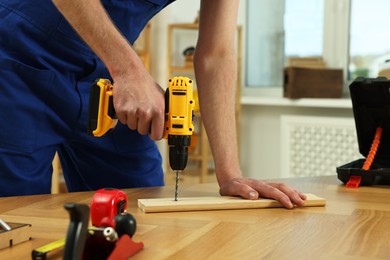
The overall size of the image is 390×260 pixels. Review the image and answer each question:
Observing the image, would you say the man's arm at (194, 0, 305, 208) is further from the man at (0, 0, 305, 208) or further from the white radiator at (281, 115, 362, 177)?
the white radiator at (281, 115, 362, 177)

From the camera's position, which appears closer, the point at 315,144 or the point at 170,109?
the point at 170,109

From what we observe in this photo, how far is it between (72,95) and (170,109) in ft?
1.52

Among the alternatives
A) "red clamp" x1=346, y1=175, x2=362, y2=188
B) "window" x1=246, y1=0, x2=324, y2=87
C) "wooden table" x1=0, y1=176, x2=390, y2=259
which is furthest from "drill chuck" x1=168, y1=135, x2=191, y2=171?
"window" x1=246, y1=0, x2=324, y2=87

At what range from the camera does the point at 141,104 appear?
52.6 inches

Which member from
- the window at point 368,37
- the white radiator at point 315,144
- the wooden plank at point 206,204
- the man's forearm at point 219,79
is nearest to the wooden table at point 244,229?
the wooden plank at point 206,204

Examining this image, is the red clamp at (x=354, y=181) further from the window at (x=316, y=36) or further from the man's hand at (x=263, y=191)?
the window at (x=316, y=36)

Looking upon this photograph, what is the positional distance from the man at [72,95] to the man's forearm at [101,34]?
16cm

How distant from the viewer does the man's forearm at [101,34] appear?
141 centimetres

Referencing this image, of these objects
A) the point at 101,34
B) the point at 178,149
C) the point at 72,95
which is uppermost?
the point at 101,34

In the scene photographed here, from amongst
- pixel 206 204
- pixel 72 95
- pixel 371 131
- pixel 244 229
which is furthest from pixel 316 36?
pixel 244 229

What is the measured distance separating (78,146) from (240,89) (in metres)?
3.01

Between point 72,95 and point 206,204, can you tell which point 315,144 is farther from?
point 206,204

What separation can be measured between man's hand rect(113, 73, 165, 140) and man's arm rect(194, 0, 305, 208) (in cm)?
32

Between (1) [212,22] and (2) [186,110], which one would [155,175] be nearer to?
(1) [212,22]
